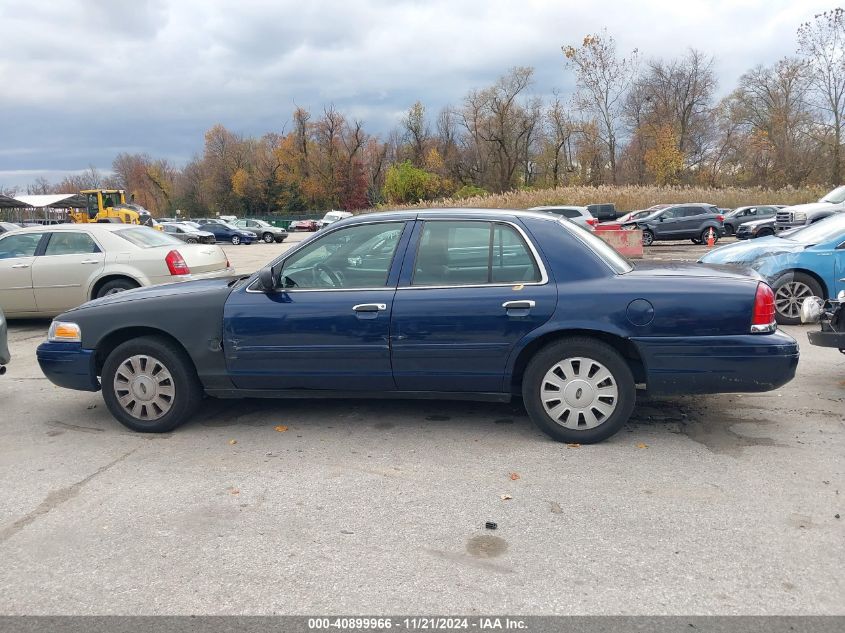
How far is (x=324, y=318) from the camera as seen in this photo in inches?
183

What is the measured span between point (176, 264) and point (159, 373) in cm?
485

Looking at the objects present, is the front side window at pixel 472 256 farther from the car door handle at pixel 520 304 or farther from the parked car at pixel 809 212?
the parked car at pixel 809 212

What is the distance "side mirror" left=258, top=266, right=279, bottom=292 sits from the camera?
475 cm

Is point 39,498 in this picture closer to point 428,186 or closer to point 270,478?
point 270,478

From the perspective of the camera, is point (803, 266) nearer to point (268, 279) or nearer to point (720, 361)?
point (720, 361)

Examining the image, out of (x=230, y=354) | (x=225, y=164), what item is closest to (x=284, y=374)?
(x=230, y=354)

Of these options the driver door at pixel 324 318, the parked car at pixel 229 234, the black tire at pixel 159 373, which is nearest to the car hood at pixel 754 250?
the driver door at pixel 324 318

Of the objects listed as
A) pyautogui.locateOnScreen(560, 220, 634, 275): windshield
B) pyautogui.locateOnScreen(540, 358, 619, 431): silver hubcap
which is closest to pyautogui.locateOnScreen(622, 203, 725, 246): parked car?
pyautogui.locateOnScreen(560, 220, 634, 275): windshield

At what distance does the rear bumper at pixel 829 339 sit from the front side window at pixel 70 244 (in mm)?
8946

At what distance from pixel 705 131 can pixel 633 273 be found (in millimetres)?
62396

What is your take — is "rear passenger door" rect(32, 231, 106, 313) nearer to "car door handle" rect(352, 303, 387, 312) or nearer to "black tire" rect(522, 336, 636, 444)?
"car door handle" rect(352, 303, 387, 312)

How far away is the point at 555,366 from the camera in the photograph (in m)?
4.43

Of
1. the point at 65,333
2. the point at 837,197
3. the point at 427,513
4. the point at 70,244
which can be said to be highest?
the point at 837,197

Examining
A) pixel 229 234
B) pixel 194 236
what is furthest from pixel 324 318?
pixel 229 234
